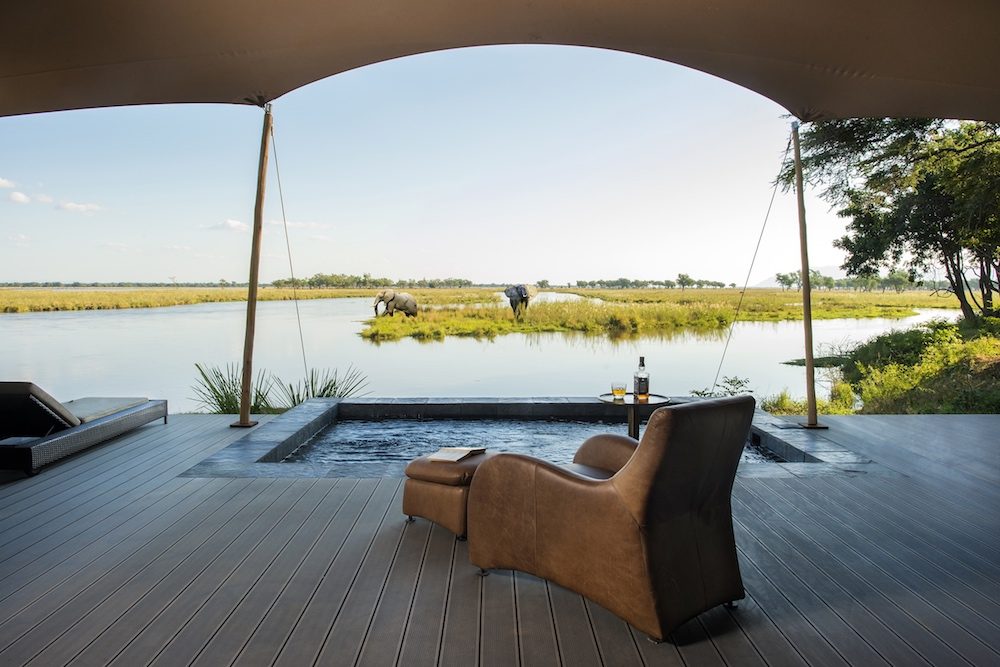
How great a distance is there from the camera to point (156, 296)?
12695 mm

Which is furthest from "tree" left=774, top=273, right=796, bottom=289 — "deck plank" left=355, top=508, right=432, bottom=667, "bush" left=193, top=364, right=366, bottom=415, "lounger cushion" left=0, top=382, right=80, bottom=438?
"lounger cushion" left=0, top=382, right=80, bottom=438

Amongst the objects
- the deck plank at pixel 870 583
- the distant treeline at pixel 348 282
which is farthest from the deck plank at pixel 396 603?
the distant treeline at pixel 348 282

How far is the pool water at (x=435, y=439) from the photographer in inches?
194

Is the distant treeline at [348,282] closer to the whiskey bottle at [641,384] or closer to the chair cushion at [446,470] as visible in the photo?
the whiskey bottle at [641,384]

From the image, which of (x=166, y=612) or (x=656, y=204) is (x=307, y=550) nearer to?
(x=166, y=612)

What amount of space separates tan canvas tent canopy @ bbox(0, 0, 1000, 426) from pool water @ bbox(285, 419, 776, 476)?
104 inches

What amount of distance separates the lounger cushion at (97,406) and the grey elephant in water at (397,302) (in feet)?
25.0

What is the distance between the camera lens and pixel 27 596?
243cm

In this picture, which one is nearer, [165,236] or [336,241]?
[165,236]

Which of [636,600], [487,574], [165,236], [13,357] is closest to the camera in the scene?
[636,600]

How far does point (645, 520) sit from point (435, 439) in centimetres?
357

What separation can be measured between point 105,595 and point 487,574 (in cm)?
142

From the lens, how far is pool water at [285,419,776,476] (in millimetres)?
4930

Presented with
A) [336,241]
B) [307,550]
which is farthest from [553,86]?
[307,550]
